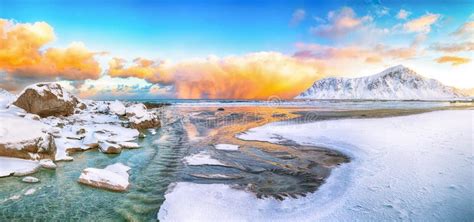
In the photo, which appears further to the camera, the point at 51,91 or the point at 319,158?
the point at 51,91

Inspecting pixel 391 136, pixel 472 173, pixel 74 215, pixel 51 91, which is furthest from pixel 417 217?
pixel 51 91

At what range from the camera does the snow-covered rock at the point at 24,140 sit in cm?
1044

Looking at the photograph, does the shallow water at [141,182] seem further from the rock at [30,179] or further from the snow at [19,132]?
the snow at [19,132]

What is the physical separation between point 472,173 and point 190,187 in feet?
29.9

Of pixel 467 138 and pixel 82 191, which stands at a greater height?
pixel 467 138

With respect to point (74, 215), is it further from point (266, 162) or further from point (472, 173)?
point (472, 173)

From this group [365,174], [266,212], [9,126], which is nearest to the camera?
[266,212]

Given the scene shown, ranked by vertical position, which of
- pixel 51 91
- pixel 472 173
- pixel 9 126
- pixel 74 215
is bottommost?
pixel 74 215

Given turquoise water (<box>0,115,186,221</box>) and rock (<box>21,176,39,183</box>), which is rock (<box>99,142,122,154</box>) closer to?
turquoise water (<box>0,115,186,221</box>)

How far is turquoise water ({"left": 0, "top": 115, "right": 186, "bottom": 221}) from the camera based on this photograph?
670 cm

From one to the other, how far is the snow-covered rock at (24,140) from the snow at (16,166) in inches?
12.9

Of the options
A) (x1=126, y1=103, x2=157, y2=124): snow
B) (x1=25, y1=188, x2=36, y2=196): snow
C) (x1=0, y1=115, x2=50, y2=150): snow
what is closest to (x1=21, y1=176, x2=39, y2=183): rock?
(x1=25, y1=188, x2=36, y2=196): snow

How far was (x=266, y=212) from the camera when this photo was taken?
6.73m

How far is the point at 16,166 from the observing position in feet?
32.4
